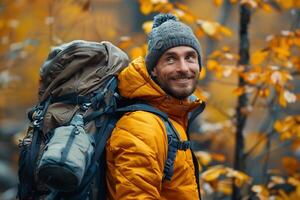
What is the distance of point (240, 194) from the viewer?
6.25 meters

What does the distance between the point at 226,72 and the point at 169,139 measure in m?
2.31

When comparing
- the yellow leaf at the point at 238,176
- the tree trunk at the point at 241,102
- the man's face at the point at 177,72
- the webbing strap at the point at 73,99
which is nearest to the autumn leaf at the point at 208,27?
the tree trunk at the point at 241,102

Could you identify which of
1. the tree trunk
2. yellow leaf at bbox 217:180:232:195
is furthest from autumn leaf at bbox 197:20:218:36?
yellow leaf at bbox 217:180:232:195

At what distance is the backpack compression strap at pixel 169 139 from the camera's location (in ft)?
11.2

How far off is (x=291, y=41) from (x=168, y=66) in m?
2.61

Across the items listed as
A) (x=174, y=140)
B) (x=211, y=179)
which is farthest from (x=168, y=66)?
(x=211, y=179)

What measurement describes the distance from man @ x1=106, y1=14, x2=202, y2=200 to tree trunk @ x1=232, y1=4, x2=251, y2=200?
2416 mm

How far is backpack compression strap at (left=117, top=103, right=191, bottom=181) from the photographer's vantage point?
342cm

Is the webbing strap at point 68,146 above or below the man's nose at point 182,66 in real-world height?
below

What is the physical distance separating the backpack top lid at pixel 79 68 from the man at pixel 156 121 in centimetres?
15

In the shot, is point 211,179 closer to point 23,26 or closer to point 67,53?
point 67,53

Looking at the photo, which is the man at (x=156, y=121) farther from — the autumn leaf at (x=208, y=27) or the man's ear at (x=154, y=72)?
the autumn leaf at (x=208, y=27)

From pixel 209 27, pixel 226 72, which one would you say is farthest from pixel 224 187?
pixel 209 27

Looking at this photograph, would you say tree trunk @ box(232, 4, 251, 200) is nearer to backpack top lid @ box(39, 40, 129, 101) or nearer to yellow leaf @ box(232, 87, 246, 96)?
yellow leaf @ box(232, 87, 246, 96)
